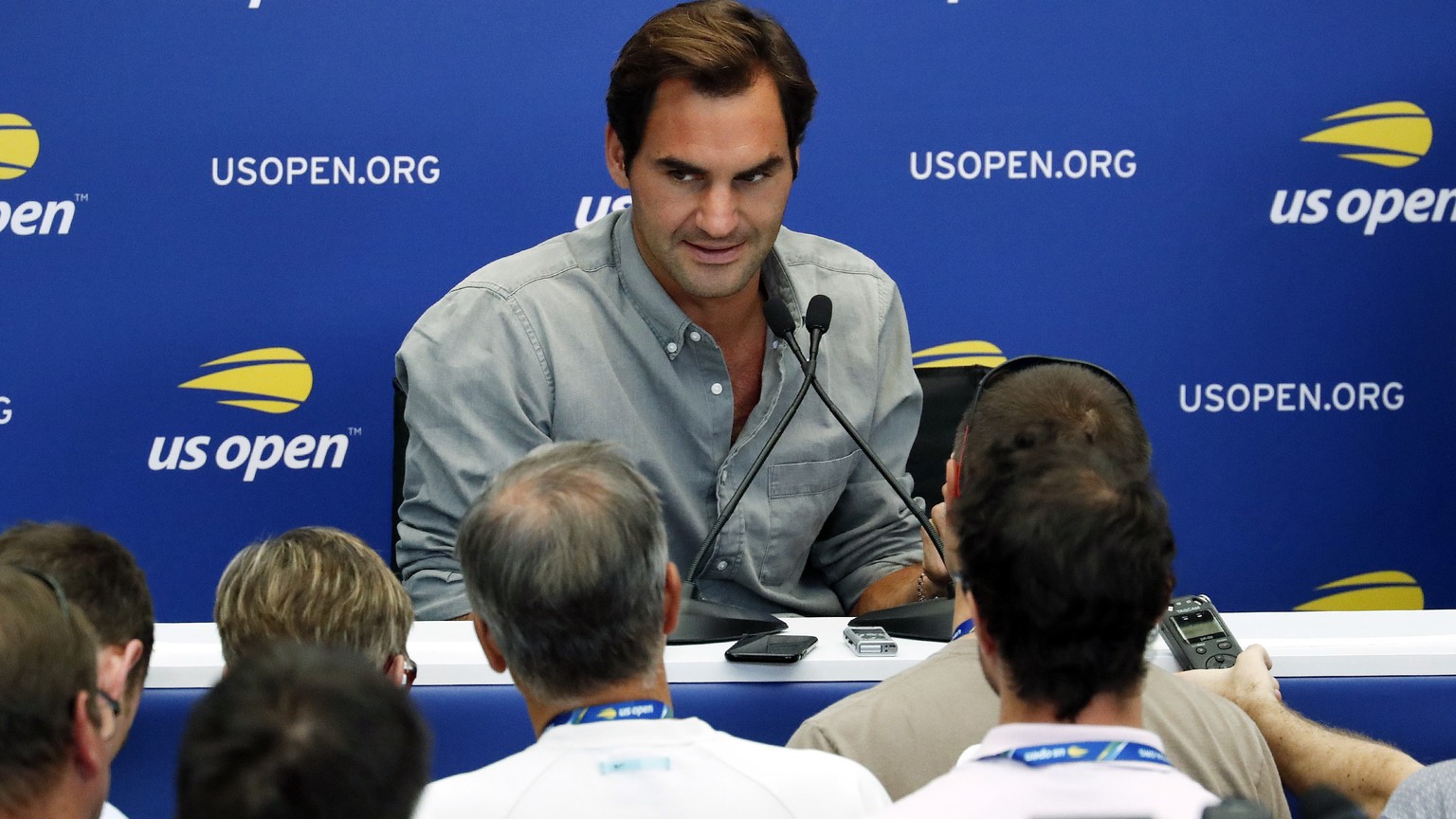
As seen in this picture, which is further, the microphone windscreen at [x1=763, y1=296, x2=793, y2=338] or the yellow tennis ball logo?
the yellow tennis ball logo

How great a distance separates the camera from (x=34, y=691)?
894 millimetres

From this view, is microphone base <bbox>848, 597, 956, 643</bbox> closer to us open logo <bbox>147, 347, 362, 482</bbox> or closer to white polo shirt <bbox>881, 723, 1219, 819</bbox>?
white polo shirt <bbox>881, 723, 1219, 819</bbox>

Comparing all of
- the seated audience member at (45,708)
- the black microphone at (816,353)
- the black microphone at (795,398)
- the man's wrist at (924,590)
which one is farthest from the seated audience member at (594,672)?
the man's wrist at (924,590)

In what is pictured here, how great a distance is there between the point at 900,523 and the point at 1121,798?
4.75 feet

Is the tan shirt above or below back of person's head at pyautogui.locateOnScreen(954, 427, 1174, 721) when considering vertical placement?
below

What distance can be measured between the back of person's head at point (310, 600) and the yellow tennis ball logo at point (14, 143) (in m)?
2.20

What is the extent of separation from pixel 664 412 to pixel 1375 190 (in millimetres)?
1926

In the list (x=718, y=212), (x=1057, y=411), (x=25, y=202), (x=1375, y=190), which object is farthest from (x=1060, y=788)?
(x=25, y=202)

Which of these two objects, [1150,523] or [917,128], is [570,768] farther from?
[917,128]

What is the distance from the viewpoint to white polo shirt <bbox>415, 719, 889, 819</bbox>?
106 cm

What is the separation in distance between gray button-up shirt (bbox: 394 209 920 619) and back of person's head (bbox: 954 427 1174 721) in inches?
47.1

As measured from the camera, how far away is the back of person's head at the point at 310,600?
1.34m

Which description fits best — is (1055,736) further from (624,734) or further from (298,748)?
(298,748)

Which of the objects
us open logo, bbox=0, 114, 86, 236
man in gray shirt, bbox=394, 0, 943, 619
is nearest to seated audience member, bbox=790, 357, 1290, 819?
man in gray shirt, bbox=394, 0, 943, 619
